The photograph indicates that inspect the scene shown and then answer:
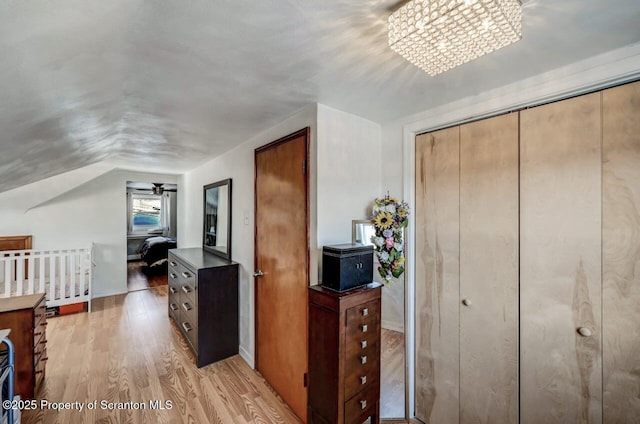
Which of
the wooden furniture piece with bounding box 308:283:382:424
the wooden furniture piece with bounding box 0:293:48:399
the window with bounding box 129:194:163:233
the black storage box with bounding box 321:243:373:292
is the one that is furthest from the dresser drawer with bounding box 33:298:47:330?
the window with bounding box 129:194:163:233

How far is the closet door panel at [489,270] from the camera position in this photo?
1.48 m

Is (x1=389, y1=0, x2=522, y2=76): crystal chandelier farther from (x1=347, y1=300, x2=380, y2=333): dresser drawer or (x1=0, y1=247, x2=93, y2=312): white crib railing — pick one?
(x1=0, y1=247, x2=93, y2=312): white crib railing

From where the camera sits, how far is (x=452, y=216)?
5.66 ft

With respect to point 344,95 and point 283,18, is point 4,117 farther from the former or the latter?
point 344,95

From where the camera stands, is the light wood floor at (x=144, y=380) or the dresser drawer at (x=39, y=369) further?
the dresser drawer at (x=39, y=369)

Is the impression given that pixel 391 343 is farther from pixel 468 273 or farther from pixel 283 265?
pixel 283 265

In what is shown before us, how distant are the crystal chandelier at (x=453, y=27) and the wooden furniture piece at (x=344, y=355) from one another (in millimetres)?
1272

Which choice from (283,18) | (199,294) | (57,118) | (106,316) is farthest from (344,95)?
(106,316)

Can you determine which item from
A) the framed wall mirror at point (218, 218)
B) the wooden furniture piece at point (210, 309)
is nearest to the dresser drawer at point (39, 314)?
the wooden furniture piece at point (210, 309)

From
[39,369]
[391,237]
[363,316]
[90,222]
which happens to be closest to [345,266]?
[363,316]

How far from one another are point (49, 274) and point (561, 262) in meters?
5.86

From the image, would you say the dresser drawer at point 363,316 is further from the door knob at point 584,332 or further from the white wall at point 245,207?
the white wall at point 245,207

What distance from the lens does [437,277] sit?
1788 millimetres

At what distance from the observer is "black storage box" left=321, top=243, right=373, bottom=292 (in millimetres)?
1545
